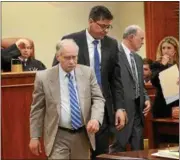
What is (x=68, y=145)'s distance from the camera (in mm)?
3008

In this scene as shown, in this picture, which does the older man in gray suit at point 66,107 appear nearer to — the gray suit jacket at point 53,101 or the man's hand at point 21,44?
the gray suit jacket at point 53,101

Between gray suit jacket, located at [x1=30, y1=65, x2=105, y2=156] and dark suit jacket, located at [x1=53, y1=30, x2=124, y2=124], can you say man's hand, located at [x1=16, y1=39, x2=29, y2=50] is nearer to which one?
dark suit jacket, located at [x1=53, y1=30, x2=124, y2=124]

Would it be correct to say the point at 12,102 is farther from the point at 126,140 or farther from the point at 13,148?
the point at 126,140

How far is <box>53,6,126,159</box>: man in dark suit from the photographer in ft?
10.8

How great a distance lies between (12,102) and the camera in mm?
4574

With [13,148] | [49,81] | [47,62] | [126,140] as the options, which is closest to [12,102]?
[13,148]

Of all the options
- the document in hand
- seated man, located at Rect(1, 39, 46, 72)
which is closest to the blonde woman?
the document in hand

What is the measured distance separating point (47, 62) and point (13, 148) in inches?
127

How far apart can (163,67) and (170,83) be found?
1.94 feet

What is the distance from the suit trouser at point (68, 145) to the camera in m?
2.99

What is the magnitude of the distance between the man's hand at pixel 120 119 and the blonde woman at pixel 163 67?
109 cm

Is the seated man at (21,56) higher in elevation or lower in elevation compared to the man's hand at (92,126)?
higher

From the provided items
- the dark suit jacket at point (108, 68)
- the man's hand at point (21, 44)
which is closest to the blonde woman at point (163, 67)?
the dark suit jacket at point (108, 68)

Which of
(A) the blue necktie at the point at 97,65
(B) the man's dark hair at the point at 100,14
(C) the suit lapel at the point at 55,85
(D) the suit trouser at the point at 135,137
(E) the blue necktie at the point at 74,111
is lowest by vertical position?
(D) the suit trouser at the point at 135,137
